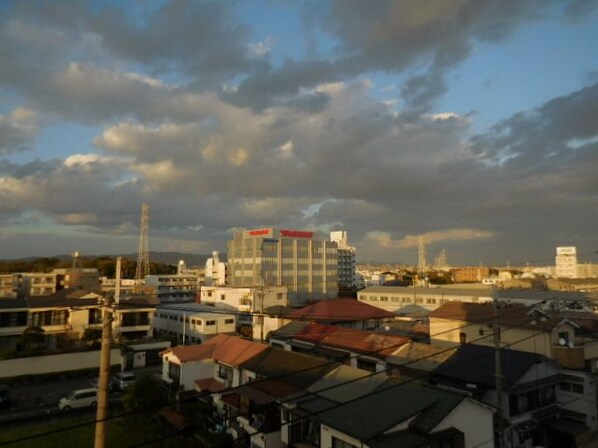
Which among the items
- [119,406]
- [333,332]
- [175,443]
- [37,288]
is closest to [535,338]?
[333,332]

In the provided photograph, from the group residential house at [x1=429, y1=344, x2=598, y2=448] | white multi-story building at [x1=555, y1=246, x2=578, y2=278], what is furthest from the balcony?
Answer: white multi-story building at [x1=555, y1=246, x2=578, y2=278]

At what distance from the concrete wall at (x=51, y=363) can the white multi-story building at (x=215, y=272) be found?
194 ft

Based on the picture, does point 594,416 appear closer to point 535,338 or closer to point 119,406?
point 535,338

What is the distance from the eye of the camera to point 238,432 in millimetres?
19016

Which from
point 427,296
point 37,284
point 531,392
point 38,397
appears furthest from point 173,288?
point 531,392

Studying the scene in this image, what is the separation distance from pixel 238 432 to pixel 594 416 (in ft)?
56.5

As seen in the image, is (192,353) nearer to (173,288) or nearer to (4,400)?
(4,400)

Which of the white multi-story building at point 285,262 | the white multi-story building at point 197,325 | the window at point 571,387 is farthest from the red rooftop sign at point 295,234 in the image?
the window at point 571,387

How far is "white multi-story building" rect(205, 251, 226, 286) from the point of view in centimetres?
9225

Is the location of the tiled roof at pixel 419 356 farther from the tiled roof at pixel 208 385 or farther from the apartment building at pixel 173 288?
the apartment building at pixel 173 288

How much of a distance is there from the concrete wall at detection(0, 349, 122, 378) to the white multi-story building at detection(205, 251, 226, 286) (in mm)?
59079

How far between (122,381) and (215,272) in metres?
68.3

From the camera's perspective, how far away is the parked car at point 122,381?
89.9ft

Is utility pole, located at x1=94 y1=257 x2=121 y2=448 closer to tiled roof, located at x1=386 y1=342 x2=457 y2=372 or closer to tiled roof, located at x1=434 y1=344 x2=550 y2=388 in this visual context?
tiled roof, located at x1=434 y1=344 x2=550 y2=388
